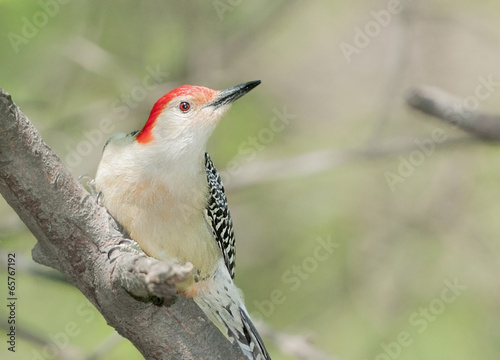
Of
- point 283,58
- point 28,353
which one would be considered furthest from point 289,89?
point 28,353

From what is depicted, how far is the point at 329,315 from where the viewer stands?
7207 mm

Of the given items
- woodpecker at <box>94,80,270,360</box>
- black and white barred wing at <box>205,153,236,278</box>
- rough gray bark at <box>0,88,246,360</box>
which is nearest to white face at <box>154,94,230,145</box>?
woodpecker at <box>94,80,270,360</box>

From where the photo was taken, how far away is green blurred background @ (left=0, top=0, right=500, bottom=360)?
19.6 ft

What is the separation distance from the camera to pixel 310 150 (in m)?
7.44

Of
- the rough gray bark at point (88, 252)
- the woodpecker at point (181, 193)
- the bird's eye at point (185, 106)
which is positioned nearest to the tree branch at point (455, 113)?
the woodpecker at point (181, 193)

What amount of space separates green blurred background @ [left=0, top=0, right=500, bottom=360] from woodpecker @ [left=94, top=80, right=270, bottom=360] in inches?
37.2

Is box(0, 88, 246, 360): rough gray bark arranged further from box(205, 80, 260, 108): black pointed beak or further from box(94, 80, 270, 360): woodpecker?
box(205, 80, 260, 108): black pointed beak

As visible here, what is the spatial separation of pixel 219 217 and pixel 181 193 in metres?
0.53

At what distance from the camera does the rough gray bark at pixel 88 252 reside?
2.79m

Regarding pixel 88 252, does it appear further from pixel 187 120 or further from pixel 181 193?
pixel 187 120

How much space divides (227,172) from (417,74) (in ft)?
10.5

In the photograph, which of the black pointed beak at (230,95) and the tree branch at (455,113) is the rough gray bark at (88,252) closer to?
the black pointed beak at (230,95)

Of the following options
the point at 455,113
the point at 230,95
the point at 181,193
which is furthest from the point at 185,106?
the point at 455,113

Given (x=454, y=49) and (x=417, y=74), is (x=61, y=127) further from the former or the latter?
(x=454, y=49)
